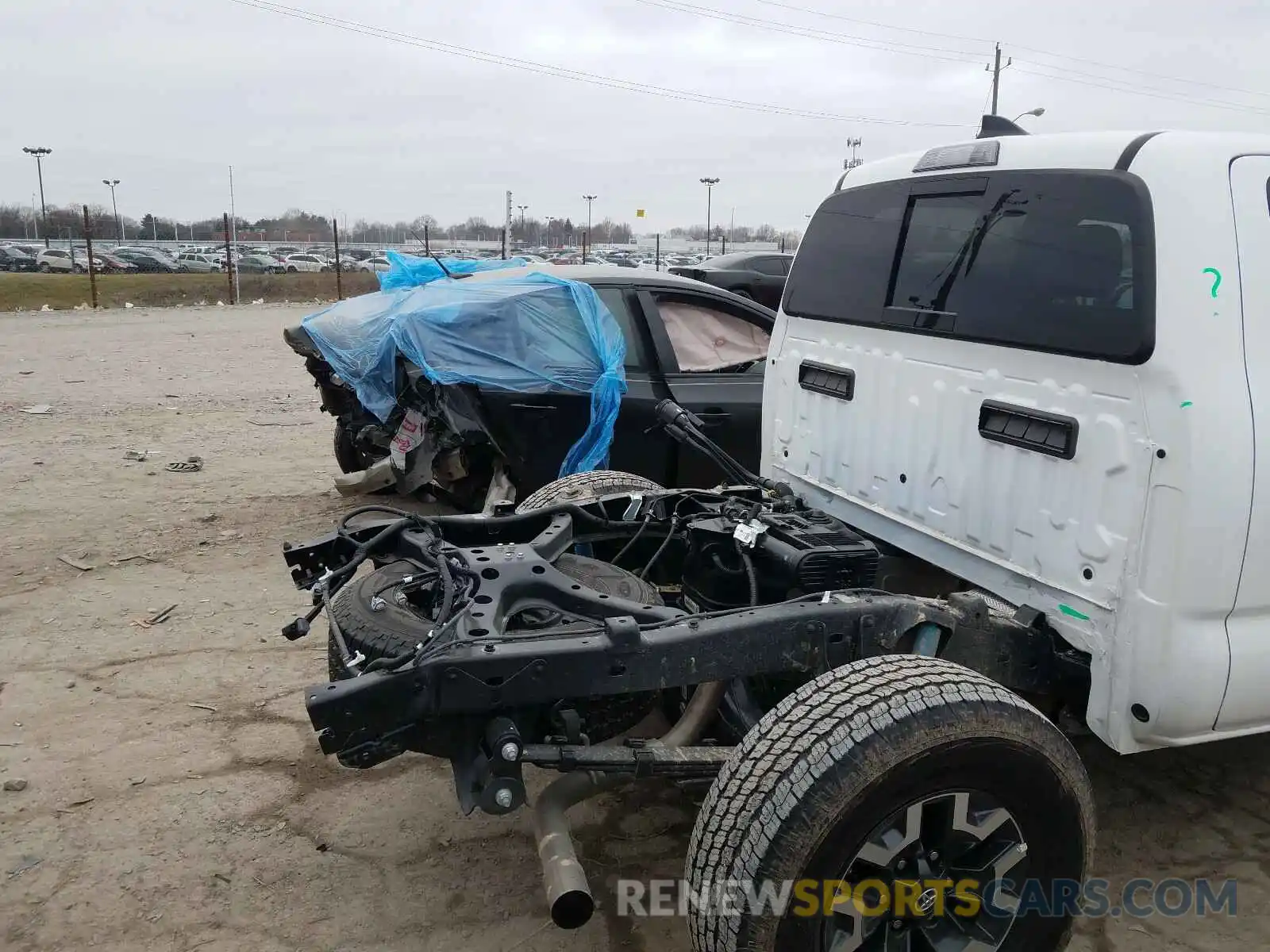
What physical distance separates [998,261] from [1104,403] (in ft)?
2.20

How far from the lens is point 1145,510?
2580 millimetres

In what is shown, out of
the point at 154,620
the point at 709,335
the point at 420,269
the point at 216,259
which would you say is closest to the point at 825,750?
the point at 154,620

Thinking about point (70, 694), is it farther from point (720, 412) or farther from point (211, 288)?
A: point (211, 288)

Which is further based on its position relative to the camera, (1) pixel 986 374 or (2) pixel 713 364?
(2) pixel 713 364

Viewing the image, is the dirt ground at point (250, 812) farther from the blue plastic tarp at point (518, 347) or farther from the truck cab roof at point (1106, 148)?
the truck cab roof at point (1106, 148)

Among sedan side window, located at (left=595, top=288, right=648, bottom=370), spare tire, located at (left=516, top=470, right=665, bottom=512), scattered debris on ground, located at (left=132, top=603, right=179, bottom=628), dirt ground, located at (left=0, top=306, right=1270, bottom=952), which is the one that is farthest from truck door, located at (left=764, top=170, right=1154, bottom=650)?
scattered debris on ground, located at (left=132, top=603, right=179, bottom=628)

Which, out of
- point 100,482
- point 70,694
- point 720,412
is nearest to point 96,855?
point 70,694

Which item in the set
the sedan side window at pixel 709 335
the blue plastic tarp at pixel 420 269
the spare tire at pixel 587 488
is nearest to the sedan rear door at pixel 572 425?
the sedan side window at pixel 709 335

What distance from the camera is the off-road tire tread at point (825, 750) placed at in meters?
2.28

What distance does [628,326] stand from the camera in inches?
241

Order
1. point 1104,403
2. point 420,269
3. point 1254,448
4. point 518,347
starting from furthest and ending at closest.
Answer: point 420,269 < point 518,347 < point 1104,403 < point 1254,448

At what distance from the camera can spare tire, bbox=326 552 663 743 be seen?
282cm

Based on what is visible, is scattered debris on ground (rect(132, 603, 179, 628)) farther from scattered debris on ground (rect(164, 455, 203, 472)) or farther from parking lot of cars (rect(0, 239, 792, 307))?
parking lot of cars (rect(0, 239, 792, 307))

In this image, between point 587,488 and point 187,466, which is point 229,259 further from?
point 587,488
